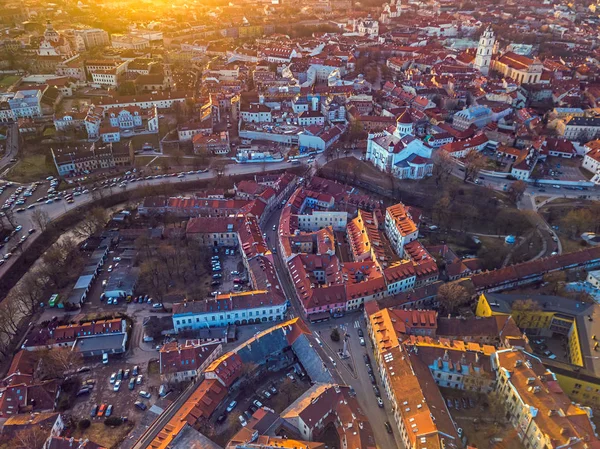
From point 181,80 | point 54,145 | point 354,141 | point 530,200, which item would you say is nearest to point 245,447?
A: point 530,200

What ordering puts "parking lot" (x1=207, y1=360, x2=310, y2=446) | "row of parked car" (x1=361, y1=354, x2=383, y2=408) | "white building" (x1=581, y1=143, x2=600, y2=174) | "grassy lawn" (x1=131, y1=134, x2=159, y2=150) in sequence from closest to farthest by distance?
"parking lot" (x1=207, y1=360, x2=310, y2=446) < "row of parked car" (x1=361, y1=354, x2=383, y2=408) < "white building" (x1=581, y1=143, x2=600, y2=174) < "grassy lawn" (x1=131, y1=134, x2=159, y2=150)

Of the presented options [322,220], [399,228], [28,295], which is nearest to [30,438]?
[28,295]

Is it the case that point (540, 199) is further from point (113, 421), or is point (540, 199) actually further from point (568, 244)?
point (113, 421)

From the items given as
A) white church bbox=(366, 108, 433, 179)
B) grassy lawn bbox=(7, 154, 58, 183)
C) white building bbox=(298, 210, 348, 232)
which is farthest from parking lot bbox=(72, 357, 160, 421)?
white church bbox=(366, 108, 433, 179)

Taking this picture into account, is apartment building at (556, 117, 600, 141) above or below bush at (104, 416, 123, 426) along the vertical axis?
above

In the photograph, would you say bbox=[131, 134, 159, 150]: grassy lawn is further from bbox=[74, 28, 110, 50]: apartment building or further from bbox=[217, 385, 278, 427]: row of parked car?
bbox=[74, 28, 110, 50]: apartment building

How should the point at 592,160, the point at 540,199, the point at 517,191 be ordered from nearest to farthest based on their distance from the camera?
the point at 517,191
the point at 540,199
the point at 592,160

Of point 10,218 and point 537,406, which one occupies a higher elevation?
point 10,218
